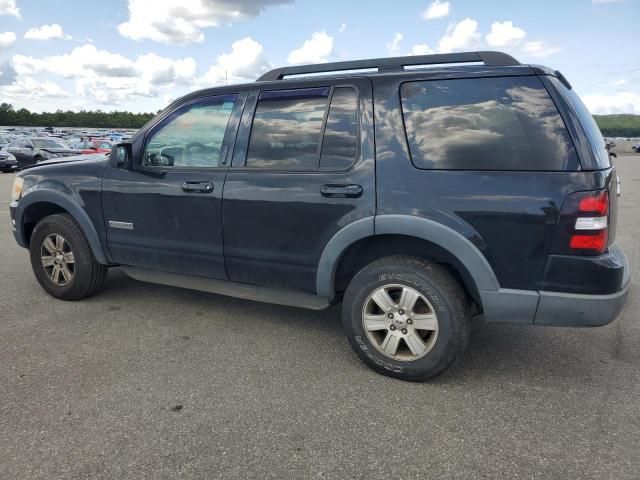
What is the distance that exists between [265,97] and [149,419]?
7.23 ft

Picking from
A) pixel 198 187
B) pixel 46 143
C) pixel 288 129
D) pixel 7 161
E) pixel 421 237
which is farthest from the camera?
pixel 46 143

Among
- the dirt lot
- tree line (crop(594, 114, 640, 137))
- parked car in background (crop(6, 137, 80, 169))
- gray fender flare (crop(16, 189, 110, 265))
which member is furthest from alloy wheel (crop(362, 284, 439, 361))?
tree line (crop(594, 114, 640, 137))

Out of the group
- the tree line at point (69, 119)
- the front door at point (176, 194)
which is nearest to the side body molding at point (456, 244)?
the front door at point (176, 194)

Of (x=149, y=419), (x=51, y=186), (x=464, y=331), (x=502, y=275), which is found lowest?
(x=149, y=419)

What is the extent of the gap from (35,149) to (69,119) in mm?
102966

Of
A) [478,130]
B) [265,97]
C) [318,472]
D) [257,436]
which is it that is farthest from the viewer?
[265,97]

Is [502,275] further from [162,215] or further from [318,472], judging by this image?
[162,215]

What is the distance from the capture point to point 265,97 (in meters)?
3.51

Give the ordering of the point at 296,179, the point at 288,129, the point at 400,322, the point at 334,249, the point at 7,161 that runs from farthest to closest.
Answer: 1. the point at 7,161
2. the point at 288,129
3. the point at 296,179
4. the point at 334,249
5. the point at 400,322

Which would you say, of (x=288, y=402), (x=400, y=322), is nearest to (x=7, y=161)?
(x=288, y=402)

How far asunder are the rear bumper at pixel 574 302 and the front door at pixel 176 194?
1970mm

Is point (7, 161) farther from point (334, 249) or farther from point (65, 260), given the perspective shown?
point (334, 249)

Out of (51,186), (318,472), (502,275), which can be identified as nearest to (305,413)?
(318,472)

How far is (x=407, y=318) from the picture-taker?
2996 millimetres
